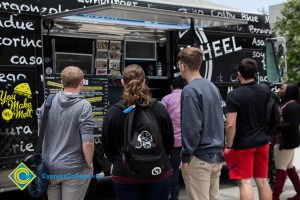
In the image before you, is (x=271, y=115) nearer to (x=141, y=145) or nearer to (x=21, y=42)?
(x=141, y=145)

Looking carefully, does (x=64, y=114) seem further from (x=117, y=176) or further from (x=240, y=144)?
(x=240, y=144)

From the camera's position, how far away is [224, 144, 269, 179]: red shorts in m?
4.73

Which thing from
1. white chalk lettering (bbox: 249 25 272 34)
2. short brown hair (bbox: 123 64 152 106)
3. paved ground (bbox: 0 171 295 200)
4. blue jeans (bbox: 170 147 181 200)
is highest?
white chalk lettering (bbox: 249 25 272 34)

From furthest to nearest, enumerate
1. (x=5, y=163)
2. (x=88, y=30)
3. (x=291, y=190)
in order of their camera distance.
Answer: (x=291, y=190) → (x=88, y=30) → (x=5, y=163)

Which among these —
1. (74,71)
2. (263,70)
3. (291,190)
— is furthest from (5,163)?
(263,70)

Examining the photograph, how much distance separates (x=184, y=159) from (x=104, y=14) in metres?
2.65

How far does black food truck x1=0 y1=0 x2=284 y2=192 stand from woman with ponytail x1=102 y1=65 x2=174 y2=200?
1.96 metres

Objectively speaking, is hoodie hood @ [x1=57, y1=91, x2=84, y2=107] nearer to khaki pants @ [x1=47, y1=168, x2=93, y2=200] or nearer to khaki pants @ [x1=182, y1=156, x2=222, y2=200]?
khaki pants @ [x1=47, y1=168, x2=93, y2=200]

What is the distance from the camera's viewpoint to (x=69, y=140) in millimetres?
3812

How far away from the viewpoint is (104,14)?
5.87 m

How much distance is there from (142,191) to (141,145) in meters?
0.39

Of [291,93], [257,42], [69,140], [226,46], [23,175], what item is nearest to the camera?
[69,140]

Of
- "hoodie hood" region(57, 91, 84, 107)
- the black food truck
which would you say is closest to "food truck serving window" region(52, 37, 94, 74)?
the black food truck

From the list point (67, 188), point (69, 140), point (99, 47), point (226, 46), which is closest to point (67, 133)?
point (69, 140)
